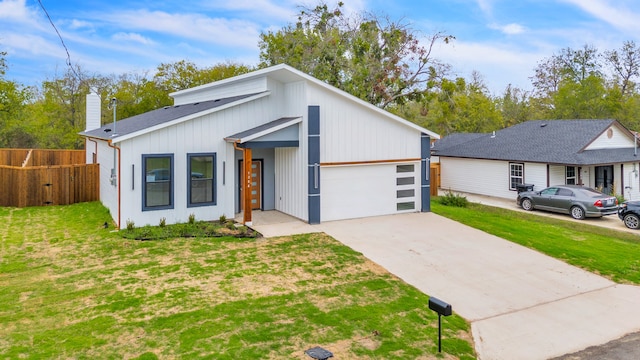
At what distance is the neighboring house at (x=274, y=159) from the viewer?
12.5 m

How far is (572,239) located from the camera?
1264 cm

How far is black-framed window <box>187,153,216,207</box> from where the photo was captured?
43.0ft

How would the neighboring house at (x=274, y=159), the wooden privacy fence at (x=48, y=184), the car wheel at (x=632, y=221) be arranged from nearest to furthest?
the neighboring house at (x=274, y=159)
the car wheel at (x=632, y=221)
the wooden privacy fence at (x=48, y=184)

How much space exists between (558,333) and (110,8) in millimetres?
14328

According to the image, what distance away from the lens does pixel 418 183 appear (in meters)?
15.6

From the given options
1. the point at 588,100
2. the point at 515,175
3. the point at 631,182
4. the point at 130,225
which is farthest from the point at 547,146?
the point at 588,100

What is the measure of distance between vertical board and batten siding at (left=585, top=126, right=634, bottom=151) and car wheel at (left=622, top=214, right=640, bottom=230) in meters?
6.06

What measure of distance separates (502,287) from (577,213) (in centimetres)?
1101

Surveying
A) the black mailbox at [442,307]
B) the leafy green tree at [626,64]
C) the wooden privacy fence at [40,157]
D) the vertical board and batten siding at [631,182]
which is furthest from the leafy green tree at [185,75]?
the leafy green tree at [626,64]

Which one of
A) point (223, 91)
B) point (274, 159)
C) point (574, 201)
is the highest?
point (223, 91)

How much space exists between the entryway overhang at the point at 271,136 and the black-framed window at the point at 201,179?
98 centimetres

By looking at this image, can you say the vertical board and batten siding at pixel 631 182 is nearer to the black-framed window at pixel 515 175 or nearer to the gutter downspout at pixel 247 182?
the black-framed window at pixel 515 175

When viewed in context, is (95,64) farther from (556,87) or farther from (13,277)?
(556,87)

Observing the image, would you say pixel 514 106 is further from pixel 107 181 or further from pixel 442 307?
pixel 442 307
